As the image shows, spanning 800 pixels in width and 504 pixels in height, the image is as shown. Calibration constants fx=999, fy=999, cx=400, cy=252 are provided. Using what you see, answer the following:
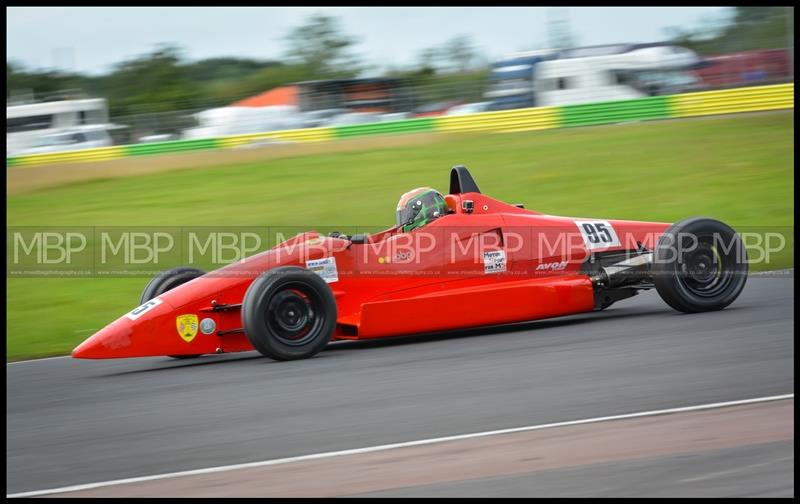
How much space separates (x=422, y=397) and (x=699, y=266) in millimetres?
3424

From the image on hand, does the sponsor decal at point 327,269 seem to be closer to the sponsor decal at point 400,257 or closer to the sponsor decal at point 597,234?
the sponsor decal at point 400,257

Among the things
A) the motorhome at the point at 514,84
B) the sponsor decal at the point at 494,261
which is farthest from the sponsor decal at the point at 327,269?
the motorhome at the point at 514,84

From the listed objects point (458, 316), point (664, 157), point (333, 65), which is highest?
point (333, 65)

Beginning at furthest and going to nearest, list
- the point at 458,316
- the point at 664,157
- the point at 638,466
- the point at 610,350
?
the point at 664,157, the point at 458,316, the point at 610,350, the point at 638,466

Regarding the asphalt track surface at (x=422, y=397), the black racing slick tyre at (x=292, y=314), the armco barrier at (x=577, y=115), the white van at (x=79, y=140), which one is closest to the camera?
the asphalt track surface at (x=422, y=397)

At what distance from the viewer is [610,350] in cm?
727

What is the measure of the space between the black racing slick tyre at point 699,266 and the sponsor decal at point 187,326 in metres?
3.77

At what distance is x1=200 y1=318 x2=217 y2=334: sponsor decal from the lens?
7.77 meters

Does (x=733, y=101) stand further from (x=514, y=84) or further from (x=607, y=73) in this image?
(x=514, y=84)

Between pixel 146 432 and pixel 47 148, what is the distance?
26.1 m

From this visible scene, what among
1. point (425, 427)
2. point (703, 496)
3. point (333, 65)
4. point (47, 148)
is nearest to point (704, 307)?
point (425, 427)

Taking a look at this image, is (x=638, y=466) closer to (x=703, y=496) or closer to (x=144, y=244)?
(x=703, y=496)

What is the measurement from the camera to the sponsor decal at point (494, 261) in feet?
27.4

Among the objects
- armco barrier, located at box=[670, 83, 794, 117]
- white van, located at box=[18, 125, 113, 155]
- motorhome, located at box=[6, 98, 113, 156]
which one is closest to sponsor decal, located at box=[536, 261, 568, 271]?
armco barrier, located at box=[670, 83, 794, 117]
